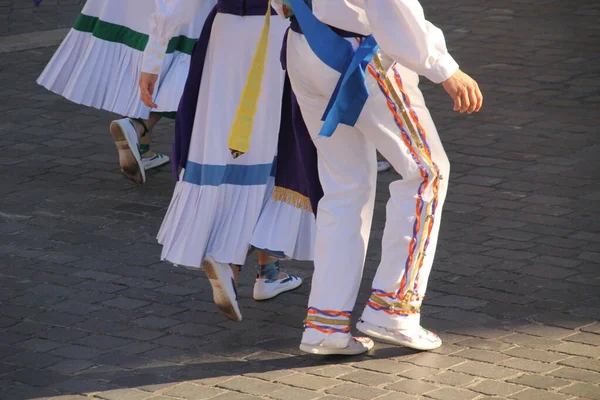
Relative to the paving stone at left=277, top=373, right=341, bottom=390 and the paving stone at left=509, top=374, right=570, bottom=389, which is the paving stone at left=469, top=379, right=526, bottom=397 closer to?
the paving stone at left=509, top=374, right=570, bottom=389

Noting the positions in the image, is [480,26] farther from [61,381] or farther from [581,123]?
[61,381]

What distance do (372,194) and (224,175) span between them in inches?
28.8

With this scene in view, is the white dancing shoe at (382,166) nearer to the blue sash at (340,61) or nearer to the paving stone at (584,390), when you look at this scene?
the blue sash at (340,61)

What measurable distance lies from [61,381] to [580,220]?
9.03ft

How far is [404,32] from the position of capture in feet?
12.2

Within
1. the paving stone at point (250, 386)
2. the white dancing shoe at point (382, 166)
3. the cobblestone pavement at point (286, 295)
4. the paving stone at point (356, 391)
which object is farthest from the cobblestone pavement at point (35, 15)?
the paving stone at point (356, 391)

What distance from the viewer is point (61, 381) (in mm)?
4098

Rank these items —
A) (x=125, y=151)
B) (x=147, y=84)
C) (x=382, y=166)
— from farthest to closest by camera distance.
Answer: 1. (x=382, y=166)
2. (x=125, y=151)
3. (x=147, y=84)

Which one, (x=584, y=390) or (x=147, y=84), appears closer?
(x=584, y=390)

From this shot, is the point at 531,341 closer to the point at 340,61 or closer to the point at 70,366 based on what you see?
the point at 340,61

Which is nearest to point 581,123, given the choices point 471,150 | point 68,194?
point 471,150

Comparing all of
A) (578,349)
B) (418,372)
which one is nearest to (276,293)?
(418,372)

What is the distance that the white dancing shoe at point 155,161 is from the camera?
262 inches

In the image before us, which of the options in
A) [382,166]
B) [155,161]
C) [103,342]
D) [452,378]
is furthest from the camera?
[155,161]
